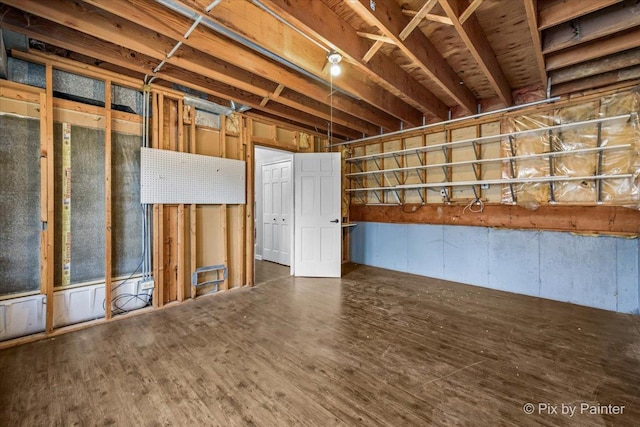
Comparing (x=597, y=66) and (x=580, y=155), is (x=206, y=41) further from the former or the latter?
(x=580, y=155)

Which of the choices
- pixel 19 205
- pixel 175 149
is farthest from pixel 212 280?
pixel 19 205

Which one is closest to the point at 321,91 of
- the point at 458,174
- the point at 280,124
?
the point at 280,124

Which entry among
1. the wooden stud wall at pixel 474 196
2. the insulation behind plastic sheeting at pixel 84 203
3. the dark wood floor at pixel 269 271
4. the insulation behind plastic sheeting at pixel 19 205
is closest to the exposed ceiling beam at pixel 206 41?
the insulation behind plastic sheeting at pixel 84 203

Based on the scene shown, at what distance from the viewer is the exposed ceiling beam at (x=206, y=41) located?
1995mm

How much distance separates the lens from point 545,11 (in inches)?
86.6

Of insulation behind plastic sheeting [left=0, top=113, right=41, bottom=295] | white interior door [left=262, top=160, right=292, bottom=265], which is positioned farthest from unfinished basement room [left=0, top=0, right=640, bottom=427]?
white interior door [left=262, top=160, right=292, bottom=265]

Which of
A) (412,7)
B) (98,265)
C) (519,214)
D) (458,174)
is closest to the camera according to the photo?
(412,7)

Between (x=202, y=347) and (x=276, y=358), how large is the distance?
0.71 metres

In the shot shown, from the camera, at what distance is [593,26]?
7.70 feet

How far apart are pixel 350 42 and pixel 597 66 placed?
2769 millimetres

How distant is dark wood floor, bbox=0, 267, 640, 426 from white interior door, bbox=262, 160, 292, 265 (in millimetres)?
2442

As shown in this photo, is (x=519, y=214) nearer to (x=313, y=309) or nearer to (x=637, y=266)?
(x=637, y=266)

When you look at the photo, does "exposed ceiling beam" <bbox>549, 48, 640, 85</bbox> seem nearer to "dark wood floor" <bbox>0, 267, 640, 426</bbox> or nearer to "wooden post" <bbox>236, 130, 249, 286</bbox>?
"dark wood floor" <bbox>0, 267, 640, 426</bbox>

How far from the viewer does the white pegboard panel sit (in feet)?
10.3
